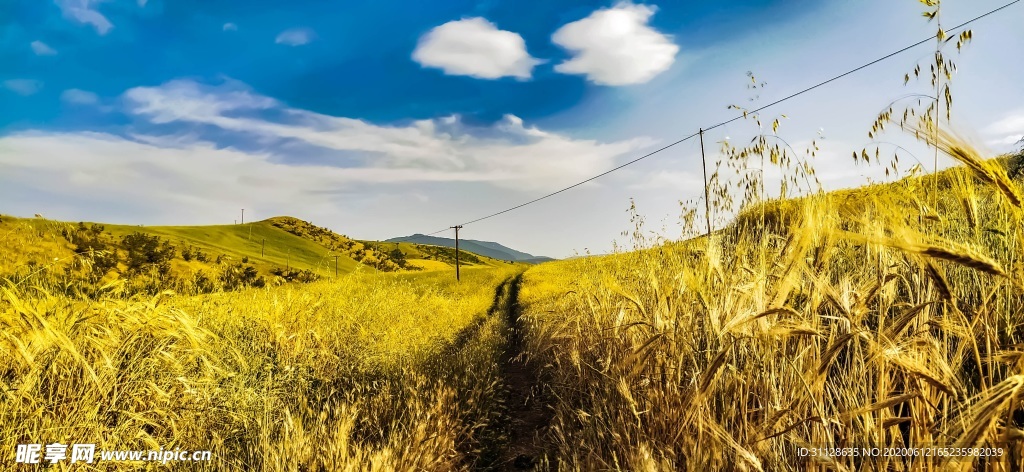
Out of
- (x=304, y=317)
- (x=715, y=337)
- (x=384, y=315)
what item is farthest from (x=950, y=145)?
(x=384, y=315)

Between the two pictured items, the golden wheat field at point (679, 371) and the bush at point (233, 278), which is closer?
the golden wheat field at point (679, 371)

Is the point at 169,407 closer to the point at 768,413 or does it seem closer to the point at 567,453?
the point at 567,453

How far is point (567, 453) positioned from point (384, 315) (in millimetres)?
7440

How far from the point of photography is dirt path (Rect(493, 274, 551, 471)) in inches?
166

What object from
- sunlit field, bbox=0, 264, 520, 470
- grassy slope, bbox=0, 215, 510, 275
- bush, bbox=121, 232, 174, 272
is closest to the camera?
sunlit field, bbox=0, 264, 520, 470

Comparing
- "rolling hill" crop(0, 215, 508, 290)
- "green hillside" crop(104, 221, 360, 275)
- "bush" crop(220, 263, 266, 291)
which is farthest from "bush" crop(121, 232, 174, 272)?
"bush" crop(220, 263, 266, 291)

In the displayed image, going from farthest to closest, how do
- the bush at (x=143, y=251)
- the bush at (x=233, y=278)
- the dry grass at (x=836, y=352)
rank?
the bush at (x=143, y=251) → the bush at (x=233, y=278) → the dry grass at (x=836, y=352)

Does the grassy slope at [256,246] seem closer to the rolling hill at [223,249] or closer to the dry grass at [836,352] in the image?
the rolling hill at [223,249]

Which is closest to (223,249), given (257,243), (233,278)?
(257,243)

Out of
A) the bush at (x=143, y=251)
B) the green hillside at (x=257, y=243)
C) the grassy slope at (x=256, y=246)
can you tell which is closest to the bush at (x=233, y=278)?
the grassy slope at (x=256, y=246)

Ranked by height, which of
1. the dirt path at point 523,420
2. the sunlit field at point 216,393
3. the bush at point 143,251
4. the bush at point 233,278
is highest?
the bush at point 143,251

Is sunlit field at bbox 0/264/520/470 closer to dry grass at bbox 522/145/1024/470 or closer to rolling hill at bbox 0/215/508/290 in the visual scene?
rolling hill at bbox 0/215/508/290

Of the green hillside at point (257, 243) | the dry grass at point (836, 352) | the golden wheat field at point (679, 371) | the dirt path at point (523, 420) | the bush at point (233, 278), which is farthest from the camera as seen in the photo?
the green hillside at point (257, 243)

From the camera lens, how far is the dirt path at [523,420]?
4219 mm
